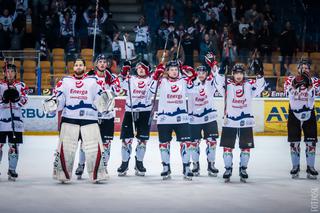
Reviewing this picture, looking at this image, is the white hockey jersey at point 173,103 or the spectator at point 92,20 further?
the spectator at point 92,20

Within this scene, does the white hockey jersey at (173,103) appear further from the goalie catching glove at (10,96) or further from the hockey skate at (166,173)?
the goalie catching glove at (10,96)

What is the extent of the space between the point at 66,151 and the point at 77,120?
0.48 m

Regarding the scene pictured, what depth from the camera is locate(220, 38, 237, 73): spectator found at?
19.1 m

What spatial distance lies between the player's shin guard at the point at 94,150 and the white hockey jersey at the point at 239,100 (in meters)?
→ 2.03

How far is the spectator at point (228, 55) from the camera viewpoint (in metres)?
19.1

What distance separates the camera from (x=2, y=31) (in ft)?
63.3

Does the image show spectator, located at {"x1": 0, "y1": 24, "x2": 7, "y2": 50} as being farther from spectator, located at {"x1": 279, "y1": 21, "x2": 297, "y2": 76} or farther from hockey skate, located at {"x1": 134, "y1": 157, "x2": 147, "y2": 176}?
hockey skate, located at {"x1": 134, "y1": 157, "x2": 147, "y2": 176}

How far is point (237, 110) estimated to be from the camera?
10.9m

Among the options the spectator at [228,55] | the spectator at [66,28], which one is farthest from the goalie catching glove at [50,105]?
the spectator at [66,28]

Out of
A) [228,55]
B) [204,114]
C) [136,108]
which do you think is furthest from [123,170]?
[228,55]

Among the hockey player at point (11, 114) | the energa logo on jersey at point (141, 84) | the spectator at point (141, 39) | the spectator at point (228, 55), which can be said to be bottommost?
the hockey player at point (11, 114)

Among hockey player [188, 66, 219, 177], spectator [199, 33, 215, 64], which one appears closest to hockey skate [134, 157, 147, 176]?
hockey player [188, 66, 219, 177]

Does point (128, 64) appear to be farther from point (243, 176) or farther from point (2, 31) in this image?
point (2, 31)

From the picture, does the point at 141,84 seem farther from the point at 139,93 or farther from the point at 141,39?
the point at 141,39
